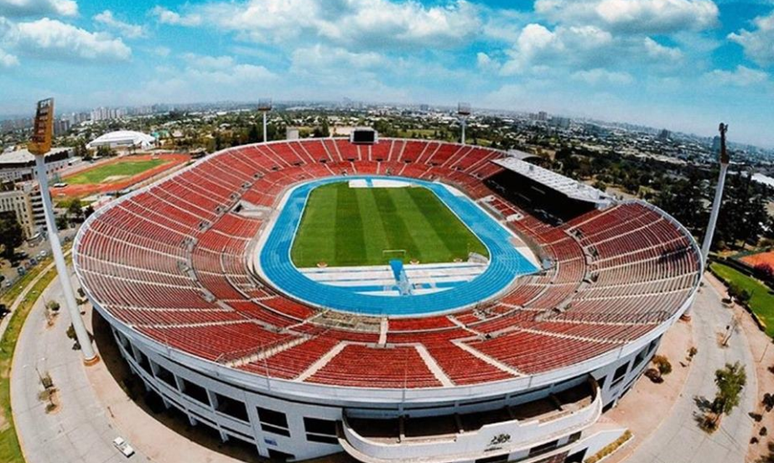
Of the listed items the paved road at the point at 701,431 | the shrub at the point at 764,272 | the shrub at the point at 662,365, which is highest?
the shrub at the point at 764,272

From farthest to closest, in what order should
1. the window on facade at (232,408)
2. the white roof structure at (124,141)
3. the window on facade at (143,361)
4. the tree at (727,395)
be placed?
1. the white roof structure at (124,141)
2. the window on facade at (143,361)
3. the tree at (727,395)
4. the window on facade at (232,408)

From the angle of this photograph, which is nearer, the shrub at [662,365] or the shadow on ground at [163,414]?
the shadow on ground at [163,414]

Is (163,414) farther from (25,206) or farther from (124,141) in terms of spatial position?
(124,141)

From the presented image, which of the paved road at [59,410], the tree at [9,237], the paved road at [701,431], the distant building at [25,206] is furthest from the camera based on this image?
the distant building at [25,206]

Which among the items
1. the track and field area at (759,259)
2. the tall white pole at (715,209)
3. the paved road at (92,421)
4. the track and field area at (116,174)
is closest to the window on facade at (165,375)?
the paved road at (92,421)

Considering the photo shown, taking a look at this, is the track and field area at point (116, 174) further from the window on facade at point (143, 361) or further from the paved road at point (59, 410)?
the window on facade at point (143, 361)

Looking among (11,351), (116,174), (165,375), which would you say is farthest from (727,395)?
(116,174)

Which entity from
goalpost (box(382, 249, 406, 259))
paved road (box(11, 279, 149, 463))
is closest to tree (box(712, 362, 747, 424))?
goalpost (box(382, 249, 406, 259))

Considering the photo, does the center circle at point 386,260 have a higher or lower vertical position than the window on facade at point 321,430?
higher

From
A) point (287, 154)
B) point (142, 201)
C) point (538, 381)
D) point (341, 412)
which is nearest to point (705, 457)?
point (538, 381)
